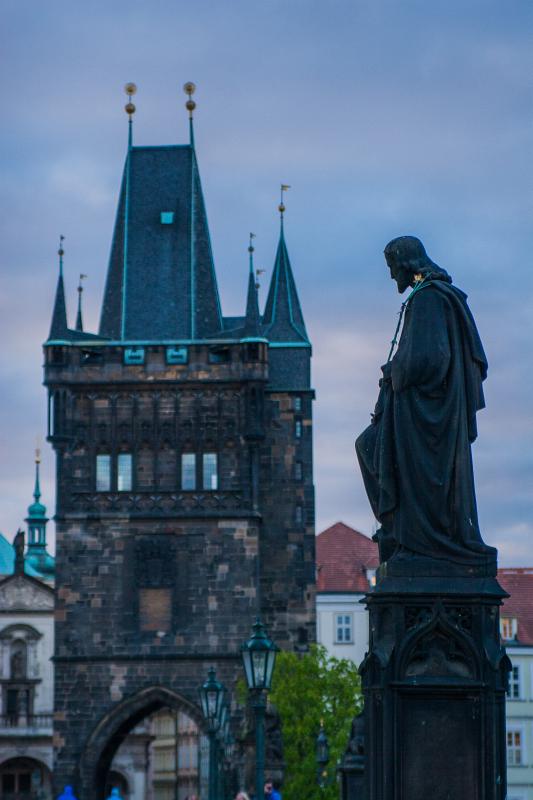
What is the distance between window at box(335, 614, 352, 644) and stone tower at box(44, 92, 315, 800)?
16.2 metres

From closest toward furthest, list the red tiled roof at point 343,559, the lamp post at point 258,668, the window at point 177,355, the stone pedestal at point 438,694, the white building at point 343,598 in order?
1. the stone pedestal at point 438,694
2. the lamp post at point 258,668
3. the window at point 177,355
4. the white building at point 343,598
5. the red tiled roof at point 343,559

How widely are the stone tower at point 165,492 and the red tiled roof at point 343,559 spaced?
15392 millimetres

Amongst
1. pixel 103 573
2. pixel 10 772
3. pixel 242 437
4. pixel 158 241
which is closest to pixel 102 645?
pixel 103 573

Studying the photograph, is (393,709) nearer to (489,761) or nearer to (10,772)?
(489,761)

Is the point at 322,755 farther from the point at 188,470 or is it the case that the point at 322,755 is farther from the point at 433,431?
the point at 433,431

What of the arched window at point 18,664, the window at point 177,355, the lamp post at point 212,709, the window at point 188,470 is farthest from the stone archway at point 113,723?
the lamp post at point 212,709

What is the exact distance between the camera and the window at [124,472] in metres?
59.9

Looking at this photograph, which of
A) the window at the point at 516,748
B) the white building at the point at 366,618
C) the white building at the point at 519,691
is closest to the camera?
the white building at the point at 519,691

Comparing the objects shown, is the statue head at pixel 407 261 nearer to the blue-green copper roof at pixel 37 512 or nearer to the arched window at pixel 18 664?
the arched window at pixel 18 664

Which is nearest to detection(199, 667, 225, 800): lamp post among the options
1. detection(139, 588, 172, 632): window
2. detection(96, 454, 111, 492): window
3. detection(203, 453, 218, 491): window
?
detection(139, 588, 172, 632): window

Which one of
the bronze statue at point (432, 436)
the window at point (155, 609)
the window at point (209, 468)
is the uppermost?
the window at point (209, 468)

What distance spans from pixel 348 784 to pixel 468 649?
3.51 meters

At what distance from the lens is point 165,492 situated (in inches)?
2334

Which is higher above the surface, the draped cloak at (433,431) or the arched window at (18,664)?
the arched window at (18,664)
